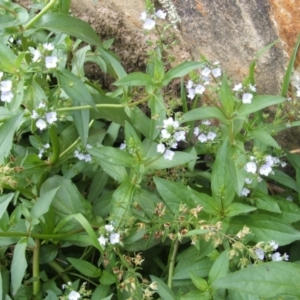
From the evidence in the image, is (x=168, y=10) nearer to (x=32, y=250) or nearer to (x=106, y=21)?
(x=106, y=21)

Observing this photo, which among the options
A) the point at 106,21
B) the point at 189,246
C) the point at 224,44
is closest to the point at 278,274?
the point at 189,246

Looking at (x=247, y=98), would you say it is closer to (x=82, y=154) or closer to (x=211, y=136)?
(x=211, y=136)

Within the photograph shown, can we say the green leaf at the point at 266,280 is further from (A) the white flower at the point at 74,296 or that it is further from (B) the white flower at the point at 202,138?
(B) the white flower at the point at 202,138

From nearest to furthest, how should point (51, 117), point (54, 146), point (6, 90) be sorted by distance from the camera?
point (6, 90), point (51, 117), point (54, 146)

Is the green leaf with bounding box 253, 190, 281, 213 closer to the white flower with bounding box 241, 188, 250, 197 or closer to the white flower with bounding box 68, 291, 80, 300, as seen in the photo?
the white flower with bounding box 241, 188, 250, 197

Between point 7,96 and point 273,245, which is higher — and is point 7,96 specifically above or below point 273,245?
above

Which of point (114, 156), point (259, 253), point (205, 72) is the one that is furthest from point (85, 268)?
point (205, 72)

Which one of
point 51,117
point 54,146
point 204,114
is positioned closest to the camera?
point 51,117
